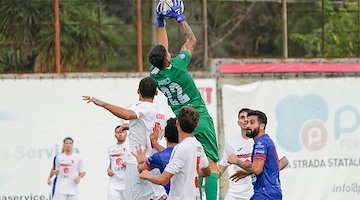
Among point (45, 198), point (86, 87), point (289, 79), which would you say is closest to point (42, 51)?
point (86, 87)

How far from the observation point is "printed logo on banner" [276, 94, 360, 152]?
23125 millimetres

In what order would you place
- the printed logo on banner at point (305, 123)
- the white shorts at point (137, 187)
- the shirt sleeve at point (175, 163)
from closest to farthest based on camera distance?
1. the shirt sleeve at point (175, 163)
2. the white shorts at point (137, 187)
3. the printed logo on banner at point (305, 123)

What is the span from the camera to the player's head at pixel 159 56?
12.2m

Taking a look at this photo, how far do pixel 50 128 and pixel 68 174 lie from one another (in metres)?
1.09

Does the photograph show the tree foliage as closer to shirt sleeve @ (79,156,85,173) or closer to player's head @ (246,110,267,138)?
shirt sleeve @ (79,156,85,173)

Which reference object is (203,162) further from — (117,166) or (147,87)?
(117,166)

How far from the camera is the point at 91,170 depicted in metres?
21.8

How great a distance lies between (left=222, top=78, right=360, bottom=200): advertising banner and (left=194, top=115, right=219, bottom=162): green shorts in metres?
9.92

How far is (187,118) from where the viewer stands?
1082 cm

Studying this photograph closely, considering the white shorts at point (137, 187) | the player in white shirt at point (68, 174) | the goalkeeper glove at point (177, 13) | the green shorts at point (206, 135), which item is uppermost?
the goalkeeper glove at point (177, 13)

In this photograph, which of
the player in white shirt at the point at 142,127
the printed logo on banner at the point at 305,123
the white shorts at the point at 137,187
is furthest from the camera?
the printed logo on banner at the point at 305,123

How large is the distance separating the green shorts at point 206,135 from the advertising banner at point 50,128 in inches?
364

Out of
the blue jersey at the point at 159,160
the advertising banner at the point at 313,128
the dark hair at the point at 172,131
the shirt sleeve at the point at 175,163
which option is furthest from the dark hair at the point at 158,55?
the advertising banner at the point at 313,128

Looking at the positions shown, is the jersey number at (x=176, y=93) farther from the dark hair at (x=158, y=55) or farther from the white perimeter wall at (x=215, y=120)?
the white perimeter wall at (x=215, y=120)
